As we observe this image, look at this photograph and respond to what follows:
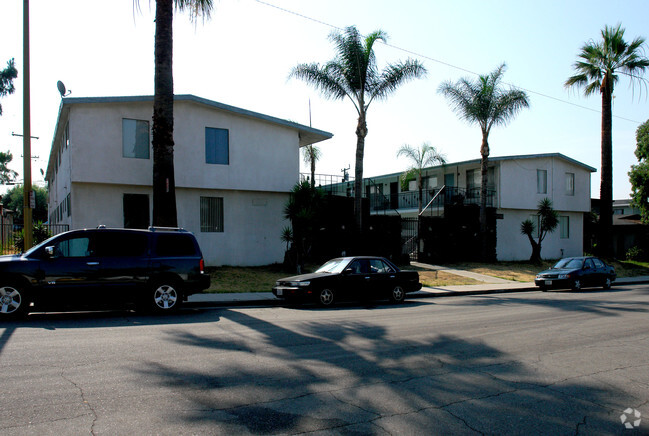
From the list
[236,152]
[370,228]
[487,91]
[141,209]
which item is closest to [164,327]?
[141,209]

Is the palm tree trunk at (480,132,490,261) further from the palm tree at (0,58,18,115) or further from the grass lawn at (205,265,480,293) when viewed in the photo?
the palm tree at (0,58,18,115)

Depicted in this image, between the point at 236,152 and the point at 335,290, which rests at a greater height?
the point at 236,152

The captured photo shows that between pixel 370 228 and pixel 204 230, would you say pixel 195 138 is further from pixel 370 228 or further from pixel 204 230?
pixel 370 228

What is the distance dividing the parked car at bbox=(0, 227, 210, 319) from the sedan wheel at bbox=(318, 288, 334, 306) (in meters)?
3.18

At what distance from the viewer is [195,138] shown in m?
20.8

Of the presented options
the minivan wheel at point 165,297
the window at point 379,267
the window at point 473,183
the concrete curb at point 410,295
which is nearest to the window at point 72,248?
the minivan wheel at point 165,297

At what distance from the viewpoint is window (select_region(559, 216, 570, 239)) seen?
36.0 metres

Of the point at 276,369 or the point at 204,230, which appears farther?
the point at 204,230

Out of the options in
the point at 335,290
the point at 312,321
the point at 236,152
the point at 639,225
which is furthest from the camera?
the point at 639,225

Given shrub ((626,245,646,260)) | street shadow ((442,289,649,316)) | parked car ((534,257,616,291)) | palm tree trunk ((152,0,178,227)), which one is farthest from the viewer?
shrub ((626,245,646,260))

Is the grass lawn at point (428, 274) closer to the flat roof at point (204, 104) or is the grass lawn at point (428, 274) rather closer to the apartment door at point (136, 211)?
the apartment door at point (136, 211)

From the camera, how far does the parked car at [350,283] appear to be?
13.4m

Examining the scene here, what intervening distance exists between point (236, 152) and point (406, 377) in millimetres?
16801

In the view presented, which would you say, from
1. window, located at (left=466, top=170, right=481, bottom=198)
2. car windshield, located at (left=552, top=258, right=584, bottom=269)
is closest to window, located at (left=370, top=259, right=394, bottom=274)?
car windshield, located at (left=552, top=258, right=584, bottom=269)
